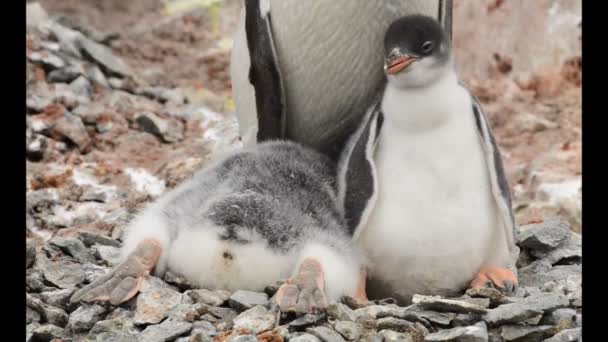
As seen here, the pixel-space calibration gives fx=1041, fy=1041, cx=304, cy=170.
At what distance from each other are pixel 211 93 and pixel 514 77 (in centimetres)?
131

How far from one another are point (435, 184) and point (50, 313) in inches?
33.4

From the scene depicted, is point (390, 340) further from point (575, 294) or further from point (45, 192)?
point (45, 192)

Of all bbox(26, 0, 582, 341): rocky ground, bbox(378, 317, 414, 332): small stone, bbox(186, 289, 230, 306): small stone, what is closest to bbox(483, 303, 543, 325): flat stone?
bbox(26, 0, 582, 341): rocky ground

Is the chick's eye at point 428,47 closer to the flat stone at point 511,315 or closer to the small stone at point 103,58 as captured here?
the flat stone at point 511,315

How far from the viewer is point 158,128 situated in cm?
402

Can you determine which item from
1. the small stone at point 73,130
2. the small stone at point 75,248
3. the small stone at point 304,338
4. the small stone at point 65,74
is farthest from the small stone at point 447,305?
the small stone at point 65,74

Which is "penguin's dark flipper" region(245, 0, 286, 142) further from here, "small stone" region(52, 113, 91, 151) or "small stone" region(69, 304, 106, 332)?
"small stone" region(52, 113, 91, 151)

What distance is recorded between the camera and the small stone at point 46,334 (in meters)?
2.08

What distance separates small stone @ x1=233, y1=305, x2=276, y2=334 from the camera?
1.99m

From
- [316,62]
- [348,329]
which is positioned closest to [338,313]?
[348,329]

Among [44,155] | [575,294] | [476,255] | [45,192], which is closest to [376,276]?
[476,255]

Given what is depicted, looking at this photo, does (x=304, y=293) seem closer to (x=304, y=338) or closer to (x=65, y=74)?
(x=304, y=338)

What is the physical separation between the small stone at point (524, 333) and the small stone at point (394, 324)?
182 mm

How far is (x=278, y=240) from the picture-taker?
2.16 meters
